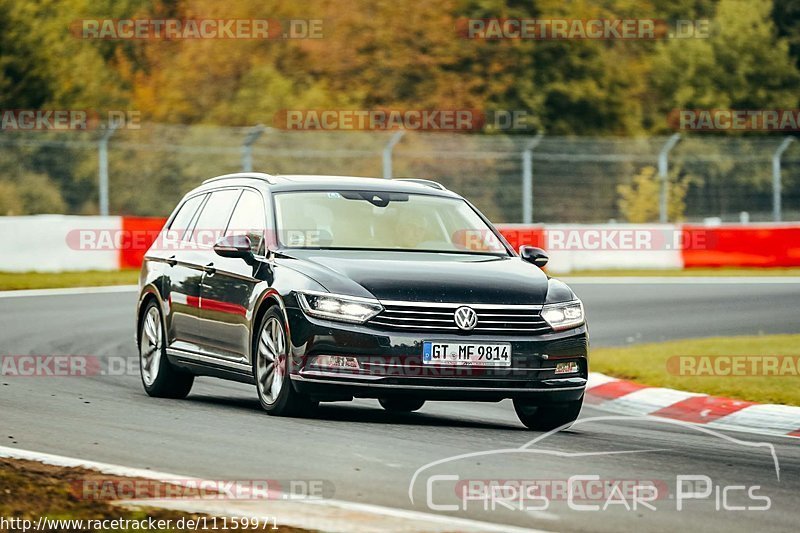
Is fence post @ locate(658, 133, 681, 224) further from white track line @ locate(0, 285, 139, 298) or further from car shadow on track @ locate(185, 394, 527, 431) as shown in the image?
car shadow on track @ locate(185, 394, 527, 431)

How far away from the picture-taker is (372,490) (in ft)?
24.8

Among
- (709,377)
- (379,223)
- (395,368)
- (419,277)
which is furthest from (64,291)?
(395,368)

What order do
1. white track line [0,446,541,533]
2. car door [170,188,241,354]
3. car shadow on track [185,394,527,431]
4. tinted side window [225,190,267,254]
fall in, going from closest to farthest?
white track line [0,446,541,533]
car shadow on track [185,394,527,431]
tinted side window [225,190,267,254]
car door [170,188,241,354]

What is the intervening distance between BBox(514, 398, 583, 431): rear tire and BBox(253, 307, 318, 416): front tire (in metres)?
1.45

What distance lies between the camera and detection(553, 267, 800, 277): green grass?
2966 centimetres

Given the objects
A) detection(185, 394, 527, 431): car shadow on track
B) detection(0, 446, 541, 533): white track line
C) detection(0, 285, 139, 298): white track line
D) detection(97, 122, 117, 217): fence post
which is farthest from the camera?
detection(97, 122, 117, 217): fence post

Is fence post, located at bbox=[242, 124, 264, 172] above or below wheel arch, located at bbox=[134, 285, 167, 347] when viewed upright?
above

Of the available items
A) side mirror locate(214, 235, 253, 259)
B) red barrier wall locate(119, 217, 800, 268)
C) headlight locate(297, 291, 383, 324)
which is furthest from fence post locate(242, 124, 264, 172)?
headlight locate(297, 291, 383, 324)

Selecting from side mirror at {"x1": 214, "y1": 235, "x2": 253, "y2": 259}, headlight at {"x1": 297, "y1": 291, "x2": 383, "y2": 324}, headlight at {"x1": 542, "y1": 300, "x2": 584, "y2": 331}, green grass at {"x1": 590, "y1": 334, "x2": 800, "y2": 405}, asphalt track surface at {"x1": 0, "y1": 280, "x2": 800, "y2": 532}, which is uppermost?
side mirror at {"x1": 214, "y1": 235, "x2": 253, "y2": 259}

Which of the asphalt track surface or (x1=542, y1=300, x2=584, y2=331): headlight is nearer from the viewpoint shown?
the asphalt track surface

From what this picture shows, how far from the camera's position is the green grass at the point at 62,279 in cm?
2508

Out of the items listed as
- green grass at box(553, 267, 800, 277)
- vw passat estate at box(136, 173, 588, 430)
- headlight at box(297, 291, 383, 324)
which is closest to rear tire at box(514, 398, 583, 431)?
vw passat estate at box(136, 173, 588, 430)

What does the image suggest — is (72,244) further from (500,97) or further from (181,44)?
(181,44)

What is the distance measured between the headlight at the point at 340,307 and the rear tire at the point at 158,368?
2.47 m
